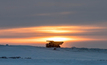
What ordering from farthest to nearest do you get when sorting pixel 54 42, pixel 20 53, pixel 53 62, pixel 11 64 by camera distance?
pixel 54 42
pixel 20 53
pixel 53 62
pixel 11 64

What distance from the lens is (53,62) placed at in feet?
81.9

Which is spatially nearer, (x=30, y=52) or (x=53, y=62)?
(x=53, y=62)

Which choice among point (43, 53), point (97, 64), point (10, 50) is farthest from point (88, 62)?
point (10, 50)

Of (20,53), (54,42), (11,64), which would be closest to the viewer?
(11,64)

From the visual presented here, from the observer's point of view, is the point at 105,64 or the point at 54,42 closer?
the point at 105,64

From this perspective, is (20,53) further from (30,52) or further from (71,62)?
(71,62)

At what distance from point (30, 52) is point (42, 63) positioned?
1012 cm

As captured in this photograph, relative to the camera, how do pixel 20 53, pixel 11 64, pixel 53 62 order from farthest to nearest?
1. pixel 20 53
2. pixel 53 62
3. pixel 11 64

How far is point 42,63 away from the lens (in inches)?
954

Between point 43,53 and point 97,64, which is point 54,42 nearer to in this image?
point 43,53

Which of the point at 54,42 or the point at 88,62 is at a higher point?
the point at 54,42

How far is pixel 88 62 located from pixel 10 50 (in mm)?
13454

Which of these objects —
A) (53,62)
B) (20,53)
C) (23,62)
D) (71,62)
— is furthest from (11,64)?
(20,53)

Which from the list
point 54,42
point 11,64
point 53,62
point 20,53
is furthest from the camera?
point 54,42
